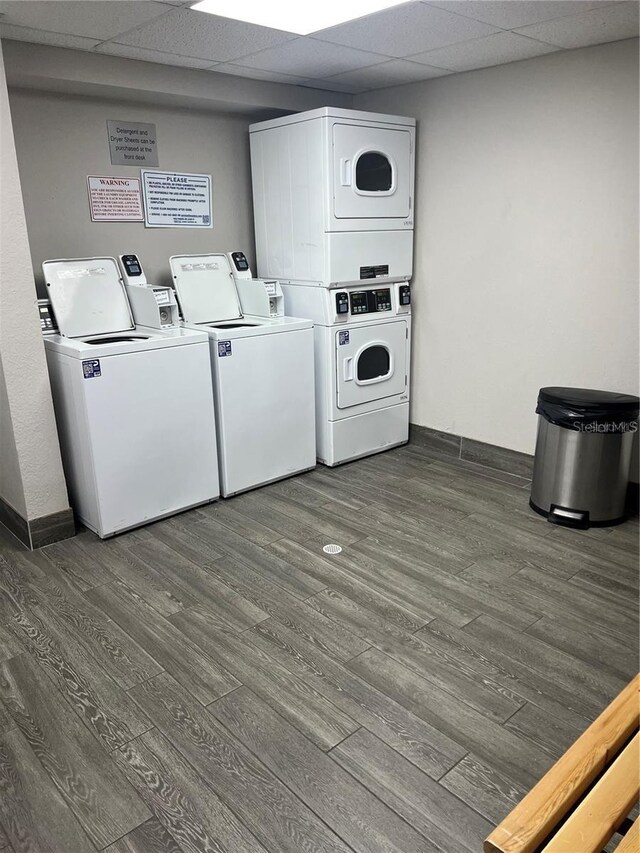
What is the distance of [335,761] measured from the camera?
185 cm

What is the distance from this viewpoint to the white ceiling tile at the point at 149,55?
3.07m

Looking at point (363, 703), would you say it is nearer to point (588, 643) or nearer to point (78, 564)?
point (588, 643)

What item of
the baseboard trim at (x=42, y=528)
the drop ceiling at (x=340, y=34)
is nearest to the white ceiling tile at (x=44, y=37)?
the drop ceiling at (x=340, y=34)

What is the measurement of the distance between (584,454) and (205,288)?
7.76 ft

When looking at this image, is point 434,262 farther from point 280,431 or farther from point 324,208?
point 280,431

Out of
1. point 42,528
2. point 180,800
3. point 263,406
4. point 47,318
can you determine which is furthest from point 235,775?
point 47,318

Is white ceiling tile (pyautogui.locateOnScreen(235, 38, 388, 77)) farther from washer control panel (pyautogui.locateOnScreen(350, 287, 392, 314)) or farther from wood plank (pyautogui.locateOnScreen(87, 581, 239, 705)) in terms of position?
wood plank (pyautogui.locateOnScreen(87, 581, 239, 705))

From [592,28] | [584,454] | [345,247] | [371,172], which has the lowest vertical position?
[584,454]

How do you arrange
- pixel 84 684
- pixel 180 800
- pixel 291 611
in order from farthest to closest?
pixel 291 611 → pixel 84 684 → pixel 180 800

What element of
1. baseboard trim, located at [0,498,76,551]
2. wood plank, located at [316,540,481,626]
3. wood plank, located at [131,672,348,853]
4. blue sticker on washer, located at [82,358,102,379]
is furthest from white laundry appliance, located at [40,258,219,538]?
wood plank, located at [131,672,348,853]

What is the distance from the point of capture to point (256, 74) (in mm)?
3660

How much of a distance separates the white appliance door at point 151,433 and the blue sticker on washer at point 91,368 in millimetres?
19

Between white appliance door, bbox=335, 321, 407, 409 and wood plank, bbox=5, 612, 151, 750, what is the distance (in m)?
2.15

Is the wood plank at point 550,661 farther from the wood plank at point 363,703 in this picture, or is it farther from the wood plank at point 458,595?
the wood plank at point 363,703
